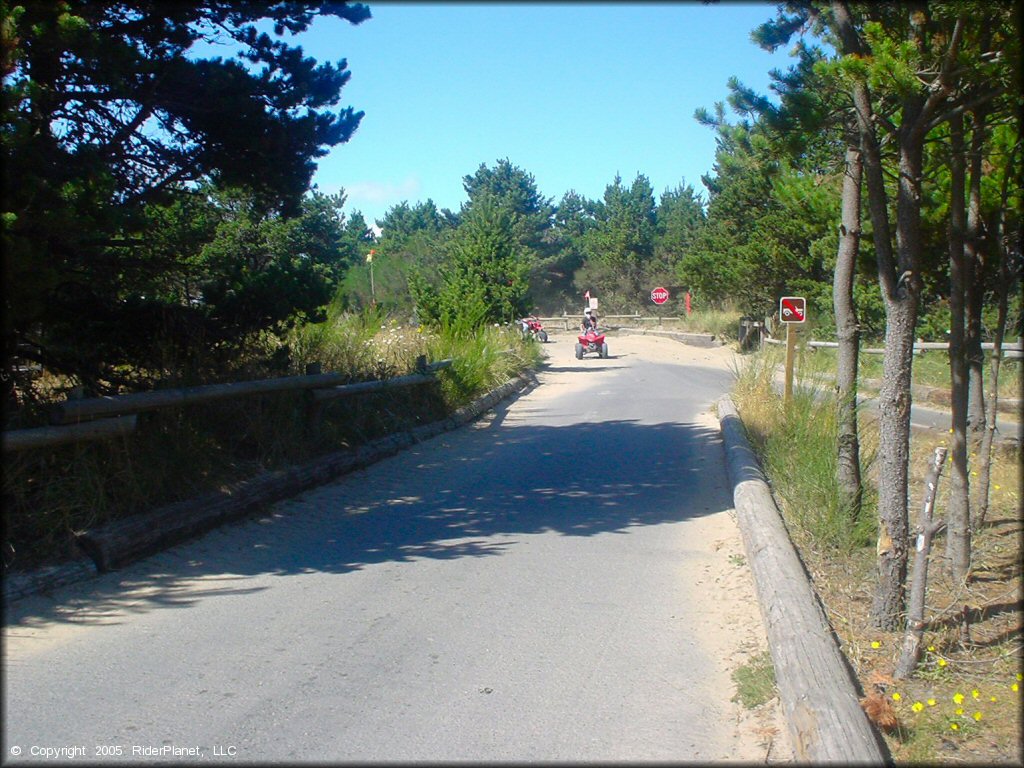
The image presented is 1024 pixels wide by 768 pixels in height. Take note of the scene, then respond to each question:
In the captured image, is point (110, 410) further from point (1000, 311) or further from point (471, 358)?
point (471, 358)

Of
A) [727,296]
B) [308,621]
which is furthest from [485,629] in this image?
[727,296]

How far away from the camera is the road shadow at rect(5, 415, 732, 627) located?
22.3 feet

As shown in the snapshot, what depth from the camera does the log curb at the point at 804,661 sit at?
3.94 meters

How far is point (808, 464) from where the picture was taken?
846 centimetres

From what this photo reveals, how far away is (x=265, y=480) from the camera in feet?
30.6

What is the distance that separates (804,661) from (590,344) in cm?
3055

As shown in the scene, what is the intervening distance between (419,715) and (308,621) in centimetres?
162

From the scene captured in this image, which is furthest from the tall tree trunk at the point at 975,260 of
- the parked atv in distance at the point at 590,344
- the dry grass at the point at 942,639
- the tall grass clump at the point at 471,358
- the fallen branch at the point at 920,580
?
the parked atv in distance at the point at 590,344

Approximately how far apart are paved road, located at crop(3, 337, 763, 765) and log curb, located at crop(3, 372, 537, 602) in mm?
125

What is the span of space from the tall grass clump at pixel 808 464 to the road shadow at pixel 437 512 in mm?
714

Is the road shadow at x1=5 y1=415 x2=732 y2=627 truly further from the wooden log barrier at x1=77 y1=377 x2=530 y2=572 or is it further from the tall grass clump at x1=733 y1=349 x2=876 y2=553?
the tall grass clump at x1=733 y1=349 x2=876 y2=553

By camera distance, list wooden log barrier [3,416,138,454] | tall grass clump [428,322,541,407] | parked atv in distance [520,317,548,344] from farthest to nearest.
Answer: parked atv in distance [520,317,548,344]
tall grass clump [428,322,541,407]
wooden log barrier [3,416,138,454]

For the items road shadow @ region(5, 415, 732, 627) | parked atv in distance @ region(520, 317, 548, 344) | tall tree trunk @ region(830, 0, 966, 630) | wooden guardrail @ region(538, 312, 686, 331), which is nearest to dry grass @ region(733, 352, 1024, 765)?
tall tree trunk @ region(830, 0, 966, 630)

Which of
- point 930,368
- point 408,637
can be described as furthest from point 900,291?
point 930,368
